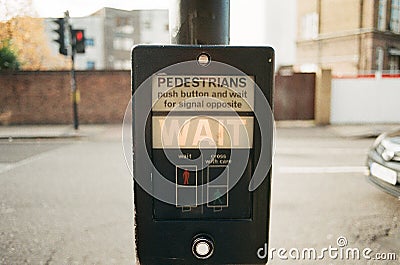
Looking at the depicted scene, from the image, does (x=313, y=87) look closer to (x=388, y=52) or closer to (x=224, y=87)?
(x=388, y=52)

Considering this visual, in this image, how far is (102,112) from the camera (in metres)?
15.2

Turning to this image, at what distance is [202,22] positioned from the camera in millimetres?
1538

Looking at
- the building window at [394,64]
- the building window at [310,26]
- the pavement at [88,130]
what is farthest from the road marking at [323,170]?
the building window at [310,26]

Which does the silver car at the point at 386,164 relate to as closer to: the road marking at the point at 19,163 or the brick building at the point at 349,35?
the road marking at the point at 19,163

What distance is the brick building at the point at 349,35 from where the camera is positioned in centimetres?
1864

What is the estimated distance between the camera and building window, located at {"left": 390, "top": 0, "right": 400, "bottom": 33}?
16650 mm

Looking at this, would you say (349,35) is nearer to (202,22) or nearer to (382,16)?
(382,16)

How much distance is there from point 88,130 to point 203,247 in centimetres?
1228

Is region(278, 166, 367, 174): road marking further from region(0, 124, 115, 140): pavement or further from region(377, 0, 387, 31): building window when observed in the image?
region(377, 0, 387, 31): building window

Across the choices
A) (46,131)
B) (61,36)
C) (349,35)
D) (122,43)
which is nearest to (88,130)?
(46,131)

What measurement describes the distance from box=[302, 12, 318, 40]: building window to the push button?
992 inches

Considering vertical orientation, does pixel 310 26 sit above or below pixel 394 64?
above

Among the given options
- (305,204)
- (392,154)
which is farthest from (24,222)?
(392,154)

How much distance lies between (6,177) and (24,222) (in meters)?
2.58
